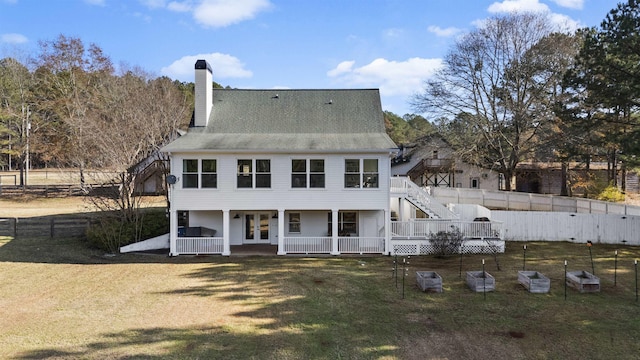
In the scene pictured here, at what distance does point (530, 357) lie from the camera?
316 inches

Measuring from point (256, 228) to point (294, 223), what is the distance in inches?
79.1

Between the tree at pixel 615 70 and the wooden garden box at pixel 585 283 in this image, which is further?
the tree at pixel 615 70

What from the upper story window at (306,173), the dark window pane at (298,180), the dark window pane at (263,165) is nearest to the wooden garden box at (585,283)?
the upper story window at (306,173)

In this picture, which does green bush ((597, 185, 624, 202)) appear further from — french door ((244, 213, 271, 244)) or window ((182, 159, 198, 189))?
window ((182, 159, 198, 189))

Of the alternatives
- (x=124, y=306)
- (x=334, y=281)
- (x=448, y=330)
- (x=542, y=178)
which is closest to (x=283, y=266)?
(x=334, y=281)

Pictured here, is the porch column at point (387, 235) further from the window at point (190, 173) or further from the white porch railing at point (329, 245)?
the window at point (190, 173)

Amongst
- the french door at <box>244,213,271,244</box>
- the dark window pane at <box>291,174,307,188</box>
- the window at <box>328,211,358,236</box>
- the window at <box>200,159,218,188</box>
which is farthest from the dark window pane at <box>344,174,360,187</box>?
the window at <box>200,159,218,188</box>

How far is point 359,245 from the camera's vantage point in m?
18.0

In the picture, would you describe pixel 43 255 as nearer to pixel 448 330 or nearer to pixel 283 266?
pixel 283 266

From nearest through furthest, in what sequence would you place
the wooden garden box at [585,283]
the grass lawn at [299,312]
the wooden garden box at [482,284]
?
the grass lawn at [299,312] → the wooden garden box at [585,283] → the wooden garden box at [482,284]

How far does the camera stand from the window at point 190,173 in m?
17.5

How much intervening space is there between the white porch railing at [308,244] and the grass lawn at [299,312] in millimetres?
1524

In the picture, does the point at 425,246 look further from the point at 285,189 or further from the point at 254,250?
the point at 254,250

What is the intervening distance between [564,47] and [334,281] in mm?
25868
